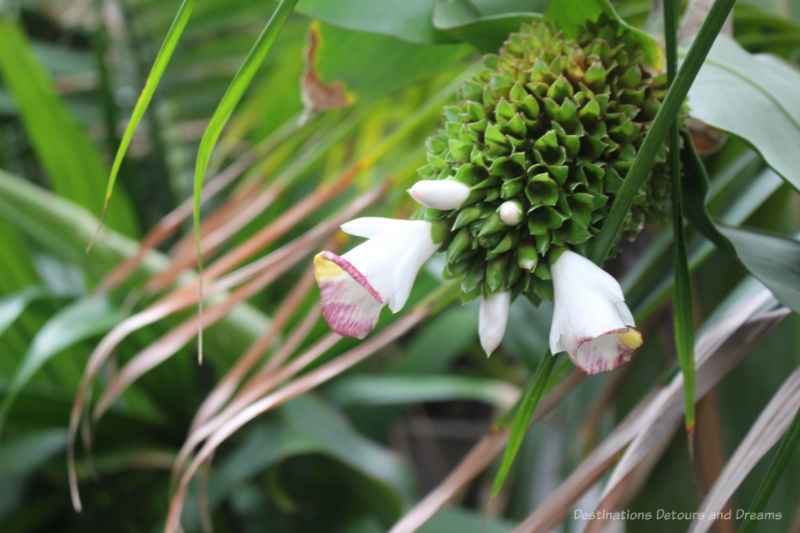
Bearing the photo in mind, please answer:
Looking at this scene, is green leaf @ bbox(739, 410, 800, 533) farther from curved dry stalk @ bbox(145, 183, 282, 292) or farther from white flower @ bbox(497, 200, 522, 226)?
curved dry stalk @ bbox(145, 183, 282, 292)

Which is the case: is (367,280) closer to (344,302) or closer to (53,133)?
(344,302)

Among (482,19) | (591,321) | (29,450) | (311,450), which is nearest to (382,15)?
(482,19)

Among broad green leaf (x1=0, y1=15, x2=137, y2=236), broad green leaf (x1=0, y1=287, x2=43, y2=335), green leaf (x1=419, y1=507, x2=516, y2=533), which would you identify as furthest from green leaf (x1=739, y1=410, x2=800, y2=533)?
broad green leaf (x1=0, y1=15, x2=137, y2=236)

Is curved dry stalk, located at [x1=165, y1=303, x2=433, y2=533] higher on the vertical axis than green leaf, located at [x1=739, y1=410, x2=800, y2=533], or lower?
lower

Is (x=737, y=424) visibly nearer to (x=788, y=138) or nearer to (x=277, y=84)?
(x=788, y=138)

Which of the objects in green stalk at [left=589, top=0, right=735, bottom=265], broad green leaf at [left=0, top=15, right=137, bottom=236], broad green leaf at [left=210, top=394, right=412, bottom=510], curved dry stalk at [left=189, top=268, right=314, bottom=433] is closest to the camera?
green stalk at [left=589, top=0, right=735, bottom=265]

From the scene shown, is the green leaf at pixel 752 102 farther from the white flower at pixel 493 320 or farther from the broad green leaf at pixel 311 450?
the broad green leaf at pixel 311 450

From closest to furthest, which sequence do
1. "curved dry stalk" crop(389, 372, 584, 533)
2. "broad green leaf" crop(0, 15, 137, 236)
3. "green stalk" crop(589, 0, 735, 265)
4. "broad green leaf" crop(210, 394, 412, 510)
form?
1. "green stalk" crop(589, 0, 735, 265)
2. "curved dry stalk" crop(389, 372, 584, 533)
3. "broad green leaf" crop(210, 394, 412, 510)
4. "broad green leaf" crop(0, 15, 137, 236)
